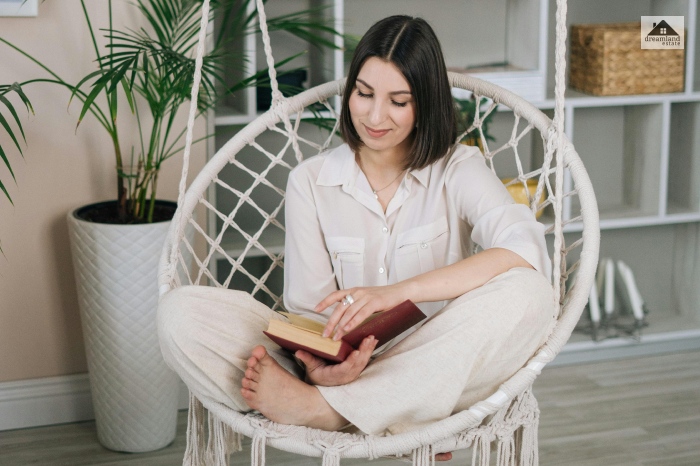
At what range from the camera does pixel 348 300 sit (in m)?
1.41

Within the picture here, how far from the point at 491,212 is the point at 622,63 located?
135 cm

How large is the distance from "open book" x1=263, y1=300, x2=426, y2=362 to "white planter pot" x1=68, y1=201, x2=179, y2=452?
812mm

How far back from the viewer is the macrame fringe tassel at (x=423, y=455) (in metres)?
1.37

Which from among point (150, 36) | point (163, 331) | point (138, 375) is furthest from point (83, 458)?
point (150, 36)

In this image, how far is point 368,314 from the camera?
1395 mm

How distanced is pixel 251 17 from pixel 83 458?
1214 mm

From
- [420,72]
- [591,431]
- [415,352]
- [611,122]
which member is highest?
[420,72]

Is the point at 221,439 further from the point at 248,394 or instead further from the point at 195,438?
the point at 248,394

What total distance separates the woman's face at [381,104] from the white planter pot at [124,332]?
0.70 metres

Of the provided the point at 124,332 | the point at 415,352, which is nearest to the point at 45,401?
the point at 124,332

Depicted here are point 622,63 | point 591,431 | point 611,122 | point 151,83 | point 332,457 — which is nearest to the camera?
point 332,457

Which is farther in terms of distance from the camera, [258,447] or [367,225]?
[367,225]

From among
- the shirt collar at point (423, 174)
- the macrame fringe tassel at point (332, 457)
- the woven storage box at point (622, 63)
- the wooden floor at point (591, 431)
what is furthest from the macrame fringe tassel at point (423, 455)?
the woven storage box at point (622, 63)

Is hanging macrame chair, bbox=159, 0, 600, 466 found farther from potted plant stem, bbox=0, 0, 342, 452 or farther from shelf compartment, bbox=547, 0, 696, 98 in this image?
shelf compartment, bbox=547, 0, 696, 98
